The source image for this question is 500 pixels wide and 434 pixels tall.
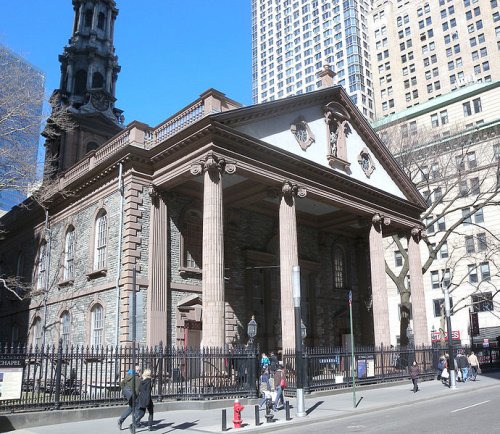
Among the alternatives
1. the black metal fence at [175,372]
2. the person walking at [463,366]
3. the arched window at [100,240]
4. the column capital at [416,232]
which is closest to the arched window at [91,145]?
the arched window at [100,240]

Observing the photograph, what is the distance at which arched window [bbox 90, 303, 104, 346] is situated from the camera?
24.5 metres

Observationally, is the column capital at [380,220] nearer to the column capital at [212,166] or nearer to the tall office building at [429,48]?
the column capital at [212,166]

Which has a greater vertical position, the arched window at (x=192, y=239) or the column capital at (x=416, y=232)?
the column capital at (x=416, y=232)

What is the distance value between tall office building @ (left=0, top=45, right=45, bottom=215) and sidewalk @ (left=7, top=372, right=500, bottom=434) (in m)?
12.6

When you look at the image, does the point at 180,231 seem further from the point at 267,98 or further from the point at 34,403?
the point at 267,98

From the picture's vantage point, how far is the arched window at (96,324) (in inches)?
965

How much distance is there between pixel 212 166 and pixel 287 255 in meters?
5.27

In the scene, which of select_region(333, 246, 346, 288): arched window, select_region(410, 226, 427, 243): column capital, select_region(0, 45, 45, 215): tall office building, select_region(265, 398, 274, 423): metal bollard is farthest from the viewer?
select_region(333, 246, 346, 288): arched window

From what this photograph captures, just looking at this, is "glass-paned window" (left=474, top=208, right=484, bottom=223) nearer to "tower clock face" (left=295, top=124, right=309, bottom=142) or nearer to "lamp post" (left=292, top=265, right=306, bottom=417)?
"tower clock face" (left=295, top=124, right=309, bottom=142)

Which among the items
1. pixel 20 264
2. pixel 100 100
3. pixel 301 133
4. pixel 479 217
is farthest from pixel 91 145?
pixel 479 217

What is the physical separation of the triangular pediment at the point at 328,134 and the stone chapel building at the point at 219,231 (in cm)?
8

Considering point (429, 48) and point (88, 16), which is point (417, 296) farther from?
point (429, 48)

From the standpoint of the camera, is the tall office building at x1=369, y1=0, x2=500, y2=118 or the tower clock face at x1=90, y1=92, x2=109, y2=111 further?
the tall office building at x1=369, y1=0, x2=500, y2=118

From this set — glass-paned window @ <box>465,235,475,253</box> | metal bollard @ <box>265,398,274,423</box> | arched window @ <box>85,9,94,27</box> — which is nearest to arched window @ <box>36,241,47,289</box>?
metal bollard @ <box>265,398,274,423</box>
